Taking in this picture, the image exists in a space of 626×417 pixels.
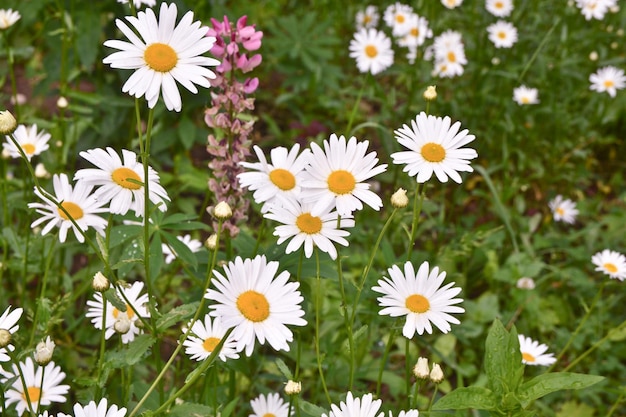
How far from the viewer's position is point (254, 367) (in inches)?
95.8

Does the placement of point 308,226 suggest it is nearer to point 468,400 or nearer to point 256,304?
point 256,304

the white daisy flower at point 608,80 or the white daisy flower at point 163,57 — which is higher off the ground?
the white daisy flower at point 608,80

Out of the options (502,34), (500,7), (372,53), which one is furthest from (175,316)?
(500,7)

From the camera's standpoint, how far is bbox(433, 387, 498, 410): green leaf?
163 cm

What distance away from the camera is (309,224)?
5.58 feet

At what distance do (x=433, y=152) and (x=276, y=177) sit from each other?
1.28ft

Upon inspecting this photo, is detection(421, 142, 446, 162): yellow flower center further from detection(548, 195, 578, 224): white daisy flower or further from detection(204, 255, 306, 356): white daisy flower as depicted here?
detection(548, 195, 578, 224): white daisy flower

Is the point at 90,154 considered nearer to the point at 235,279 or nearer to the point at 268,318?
the point at 235,279

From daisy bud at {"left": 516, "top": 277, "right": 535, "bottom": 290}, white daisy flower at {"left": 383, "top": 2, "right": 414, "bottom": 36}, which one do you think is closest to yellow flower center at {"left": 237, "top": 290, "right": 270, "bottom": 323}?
daisy bud at {"left": 516, "top": 277, "right": 535, "bottom": 290}

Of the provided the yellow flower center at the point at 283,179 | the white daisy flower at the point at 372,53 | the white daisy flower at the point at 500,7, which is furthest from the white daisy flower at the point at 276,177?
the white daisy flower at the point at 500,7

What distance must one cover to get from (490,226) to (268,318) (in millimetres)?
2331

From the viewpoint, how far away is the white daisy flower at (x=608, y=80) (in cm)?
415

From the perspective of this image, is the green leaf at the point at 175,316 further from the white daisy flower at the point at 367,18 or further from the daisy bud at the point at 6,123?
the white daisy flower at the point at 367,18

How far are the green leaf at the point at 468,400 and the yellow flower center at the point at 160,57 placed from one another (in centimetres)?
94
